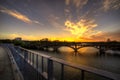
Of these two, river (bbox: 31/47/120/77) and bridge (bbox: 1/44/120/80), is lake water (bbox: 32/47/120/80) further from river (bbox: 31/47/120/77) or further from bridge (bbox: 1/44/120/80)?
bridge (bbox: 1/44/120/80)

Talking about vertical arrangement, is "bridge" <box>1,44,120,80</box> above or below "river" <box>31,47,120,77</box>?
above

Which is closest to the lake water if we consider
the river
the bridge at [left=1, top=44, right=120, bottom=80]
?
the river

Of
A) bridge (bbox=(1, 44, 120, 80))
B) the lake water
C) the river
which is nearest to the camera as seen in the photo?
bridge (bbox=(1, 44, 120, 80))

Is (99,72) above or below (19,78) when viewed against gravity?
above

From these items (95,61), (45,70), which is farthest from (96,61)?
(45,70)

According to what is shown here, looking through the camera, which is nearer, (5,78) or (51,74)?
(51,74)

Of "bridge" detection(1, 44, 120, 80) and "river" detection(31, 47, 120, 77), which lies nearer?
"bridge" detection(1, 44, 120, 80)

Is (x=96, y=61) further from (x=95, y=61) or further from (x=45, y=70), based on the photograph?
(x=45, y=70)

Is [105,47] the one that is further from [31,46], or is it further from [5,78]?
[5,78]

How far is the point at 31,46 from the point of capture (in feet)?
321

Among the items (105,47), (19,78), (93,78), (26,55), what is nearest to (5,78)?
(19,78)

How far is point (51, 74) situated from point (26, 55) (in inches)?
128

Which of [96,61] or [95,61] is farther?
[96,61]

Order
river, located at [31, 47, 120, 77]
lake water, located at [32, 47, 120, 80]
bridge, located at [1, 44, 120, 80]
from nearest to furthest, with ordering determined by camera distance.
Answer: bridge, located at [1, 44, 120, 80] < lake water, located at [32, 47, 120, 80] < river, located at [31, 47, 120, 77]
